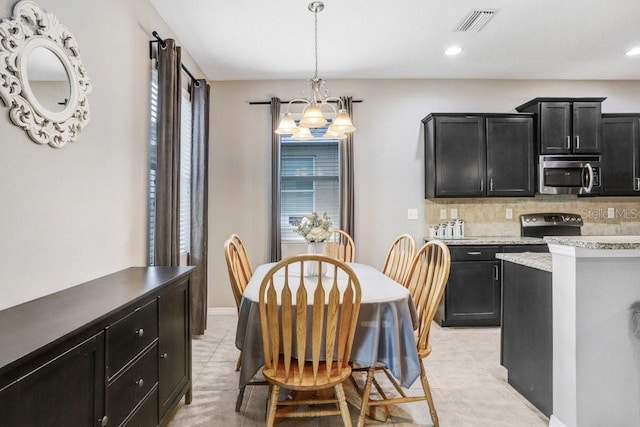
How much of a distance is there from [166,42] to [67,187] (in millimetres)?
1569

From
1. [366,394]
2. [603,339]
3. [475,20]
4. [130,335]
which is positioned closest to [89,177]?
[130,335]

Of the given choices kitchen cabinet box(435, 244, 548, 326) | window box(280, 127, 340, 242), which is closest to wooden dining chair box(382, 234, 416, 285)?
kitchen cabinet box(435, 244, 548, 326)

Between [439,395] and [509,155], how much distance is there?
281cm

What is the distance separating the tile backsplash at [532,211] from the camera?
447 cm

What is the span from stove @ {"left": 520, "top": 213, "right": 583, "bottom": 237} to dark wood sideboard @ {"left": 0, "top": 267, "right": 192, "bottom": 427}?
3.89 meters

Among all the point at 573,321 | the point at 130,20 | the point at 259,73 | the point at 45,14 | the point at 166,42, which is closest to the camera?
the point at 45,14

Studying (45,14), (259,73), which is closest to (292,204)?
(259,73)

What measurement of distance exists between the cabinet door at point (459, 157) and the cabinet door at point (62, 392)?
360 cm

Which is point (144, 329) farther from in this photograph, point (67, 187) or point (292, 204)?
point (292, 204)

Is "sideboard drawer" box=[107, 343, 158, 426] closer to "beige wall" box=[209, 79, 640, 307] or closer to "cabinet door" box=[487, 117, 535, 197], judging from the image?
"beige wall" box=[209, 79, 640, 307]

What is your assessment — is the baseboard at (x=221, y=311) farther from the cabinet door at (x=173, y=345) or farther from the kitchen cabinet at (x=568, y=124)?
the kitchen cabinet at (x=568, y=124)

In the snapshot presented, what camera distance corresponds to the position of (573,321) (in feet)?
6.17

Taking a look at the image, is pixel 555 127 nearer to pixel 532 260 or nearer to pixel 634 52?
pixel 634 52

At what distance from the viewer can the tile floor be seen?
218cm
